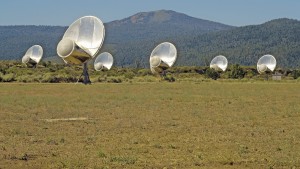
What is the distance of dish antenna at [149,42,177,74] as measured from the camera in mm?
98562

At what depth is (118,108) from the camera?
3678 cm

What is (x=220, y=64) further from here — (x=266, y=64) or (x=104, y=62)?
(x=104, y=62)

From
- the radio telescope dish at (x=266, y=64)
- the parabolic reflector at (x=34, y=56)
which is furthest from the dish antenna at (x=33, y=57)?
the radio telescope dish at (x=266, y=64)

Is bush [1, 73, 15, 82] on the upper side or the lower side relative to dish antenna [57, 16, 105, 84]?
lower

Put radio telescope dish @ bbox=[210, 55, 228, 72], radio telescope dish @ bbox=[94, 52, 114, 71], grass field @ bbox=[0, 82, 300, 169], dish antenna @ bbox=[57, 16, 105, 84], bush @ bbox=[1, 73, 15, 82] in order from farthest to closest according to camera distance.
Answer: radio telescope dish @ bbox=[210, 55, 228, 72] → radio telescope dish @ bbox=[94, 52, 114, 71] → bush @ bbox=[1, 73, 15, 82] → dish antenna @ bbox=[57, 16, 105, 84] → grass field @ bbox=[0, 82, 300, 169]

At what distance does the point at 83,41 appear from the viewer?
74250 millimetres

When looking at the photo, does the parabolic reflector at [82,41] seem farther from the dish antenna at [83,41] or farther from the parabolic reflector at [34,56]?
the parabolic reflector at [34,56]

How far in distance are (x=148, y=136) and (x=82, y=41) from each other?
173 feet

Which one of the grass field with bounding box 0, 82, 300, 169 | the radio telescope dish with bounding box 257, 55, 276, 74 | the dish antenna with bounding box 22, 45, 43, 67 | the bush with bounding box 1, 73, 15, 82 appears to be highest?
the dish antenna with bounding box 22, 45, 43, 67

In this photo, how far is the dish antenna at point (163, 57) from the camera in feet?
323

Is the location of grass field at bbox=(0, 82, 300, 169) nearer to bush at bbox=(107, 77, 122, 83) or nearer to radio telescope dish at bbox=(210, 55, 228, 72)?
bush at bbox=(107, 77, 122, 83)

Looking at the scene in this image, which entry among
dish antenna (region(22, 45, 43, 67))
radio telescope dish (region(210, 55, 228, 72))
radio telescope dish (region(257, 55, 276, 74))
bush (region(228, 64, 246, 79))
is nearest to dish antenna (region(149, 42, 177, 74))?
bush (region(228, 64, 246, 79))

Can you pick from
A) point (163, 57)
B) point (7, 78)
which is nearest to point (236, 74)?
point (163, 57)

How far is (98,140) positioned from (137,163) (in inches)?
209
